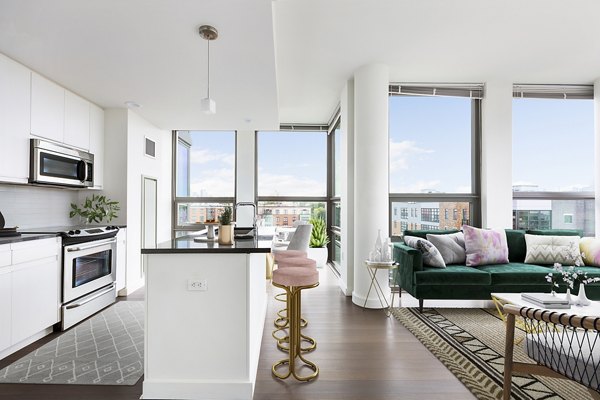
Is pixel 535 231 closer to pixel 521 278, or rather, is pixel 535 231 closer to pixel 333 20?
pixel 521 278

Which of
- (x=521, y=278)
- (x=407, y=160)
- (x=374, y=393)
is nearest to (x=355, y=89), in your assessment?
(x=407, y=160)

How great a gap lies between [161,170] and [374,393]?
15.3 feet

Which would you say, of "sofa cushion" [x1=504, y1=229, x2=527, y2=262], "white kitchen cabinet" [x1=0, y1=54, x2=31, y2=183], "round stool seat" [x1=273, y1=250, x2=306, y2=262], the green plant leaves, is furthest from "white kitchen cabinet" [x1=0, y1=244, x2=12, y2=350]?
"sofa cushion" [x1=504, y1=229, x2=527, y2=262]

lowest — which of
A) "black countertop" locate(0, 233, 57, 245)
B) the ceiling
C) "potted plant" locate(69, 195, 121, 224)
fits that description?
"black countertop" locate(0, 233, 57, 245)

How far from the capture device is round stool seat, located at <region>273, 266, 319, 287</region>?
2119 mm

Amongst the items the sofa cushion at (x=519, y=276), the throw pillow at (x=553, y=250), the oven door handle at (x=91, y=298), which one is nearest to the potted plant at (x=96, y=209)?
the oven door handle at (x=91, y=298)

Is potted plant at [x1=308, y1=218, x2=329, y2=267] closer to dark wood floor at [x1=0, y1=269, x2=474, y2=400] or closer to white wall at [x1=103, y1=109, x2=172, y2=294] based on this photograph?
dark wood floor at [x1=0, y1=269, x2=474, y2=400]

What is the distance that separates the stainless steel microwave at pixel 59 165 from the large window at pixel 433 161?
4.03 metres

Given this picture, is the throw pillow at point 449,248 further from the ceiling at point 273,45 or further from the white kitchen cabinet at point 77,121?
the white kitchen cabinet at point 77,121

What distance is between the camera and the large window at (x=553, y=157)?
449cm

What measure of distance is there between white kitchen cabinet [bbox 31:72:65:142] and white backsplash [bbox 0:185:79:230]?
66 centimetres

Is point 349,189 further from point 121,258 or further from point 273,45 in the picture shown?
point 121,258

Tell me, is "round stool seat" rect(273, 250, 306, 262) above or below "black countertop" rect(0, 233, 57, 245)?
below

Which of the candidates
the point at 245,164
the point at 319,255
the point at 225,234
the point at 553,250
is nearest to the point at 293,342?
the point at 225,234
